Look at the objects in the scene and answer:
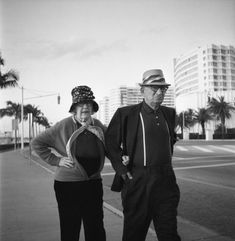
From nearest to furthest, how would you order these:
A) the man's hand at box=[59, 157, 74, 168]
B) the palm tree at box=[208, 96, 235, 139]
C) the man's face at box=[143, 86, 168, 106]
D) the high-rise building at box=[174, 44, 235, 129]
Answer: the man's face at box=[143, 86, 168, 106] < the man's hand at box=[59, 157, 74, 168] < the palm tree at box=[208, 96, 235, 139] < the high-rise building at box=[174, 44, 235, 129]

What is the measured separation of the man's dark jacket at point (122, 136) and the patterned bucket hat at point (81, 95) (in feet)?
1.27

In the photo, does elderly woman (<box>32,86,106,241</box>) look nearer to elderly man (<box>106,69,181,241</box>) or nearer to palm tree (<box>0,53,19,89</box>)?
elderly man (<box>106,69,181,241</box>)

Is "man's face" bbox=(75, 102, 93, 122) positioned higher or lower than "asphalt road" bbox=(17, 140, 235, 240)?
higher

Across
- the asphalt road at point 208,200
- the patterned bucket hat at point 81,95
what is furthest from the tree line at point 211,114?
the patterned bucket hat at point 81,95

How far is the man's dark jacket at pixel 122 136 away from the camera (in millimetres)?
2955

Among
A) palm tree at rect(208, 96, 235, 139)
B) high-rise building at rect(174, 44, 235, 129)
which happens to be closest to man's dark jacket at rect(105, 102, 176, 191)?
palm tree at rect(208, 96, 235, 139)

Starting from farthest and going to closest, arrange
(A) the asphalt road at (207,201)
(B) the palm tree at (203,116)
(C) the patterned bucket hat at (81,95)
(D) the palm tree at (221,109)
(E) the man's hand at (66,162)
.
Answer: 1. (B) the palm tree at (203,116)
2. (D) the palm tree at (221,109)
3. (A) the asphalt road at (207,201)
4. (C) the patterned bucket hat at (81,95)
5. (E) the man's hand at (66,162)

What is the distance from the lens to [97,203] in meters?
3.25

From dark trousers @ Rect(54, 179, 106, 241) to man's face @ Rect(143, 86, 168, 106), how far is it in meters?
0.91

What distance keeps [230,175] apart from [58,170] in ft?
27.9

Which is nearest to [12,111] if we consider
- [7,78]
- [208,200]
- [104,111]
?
[7,78]

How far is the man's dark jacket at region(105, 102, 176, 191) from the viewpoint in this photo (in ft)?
9.70

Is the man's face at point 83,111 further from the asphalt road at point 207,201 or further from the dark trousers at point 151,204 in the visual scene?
the asphalt road at point 207,201

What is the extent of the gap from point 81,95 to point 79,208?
1.05 m
